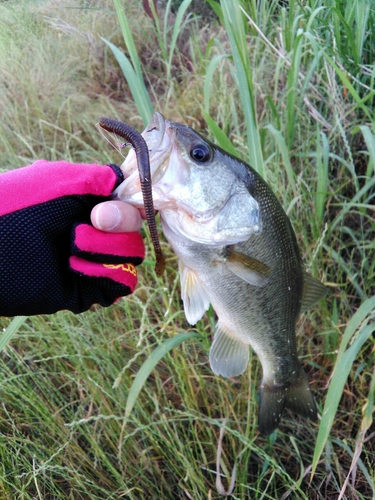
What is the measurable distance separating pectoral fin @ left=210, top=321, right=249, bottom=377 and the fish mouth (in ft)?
1.66

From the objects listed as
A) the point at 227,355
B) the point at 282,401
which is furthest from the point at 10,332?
the point at 282,401

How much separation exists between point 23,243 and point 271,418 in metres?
0.89

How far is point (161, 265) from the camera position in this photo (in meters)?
0.97

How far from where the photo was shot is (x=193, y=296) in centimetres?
118

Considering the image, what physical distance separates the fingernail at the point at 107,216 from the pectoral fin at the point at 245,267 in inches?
12.0

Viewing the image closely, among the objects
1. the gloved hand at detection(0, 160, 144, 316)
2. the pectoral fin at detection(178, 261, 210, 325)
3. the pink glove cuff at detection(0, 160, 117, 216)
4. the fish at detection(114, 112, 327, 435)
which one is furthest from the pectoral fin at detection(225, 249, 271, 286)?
the pink glove cuff at detection(0, 160, 117, 216)

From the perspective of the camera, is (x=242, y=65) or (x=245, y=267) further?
(x=242, y=65)

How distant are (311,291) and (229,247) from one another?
1.19 feet

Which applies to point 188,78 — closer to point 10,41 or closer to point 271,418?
point 10,41

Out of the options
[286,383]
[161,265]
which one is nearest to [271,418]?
[286,383]

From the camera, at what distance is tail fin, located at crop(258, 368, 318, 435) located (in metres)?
1.32

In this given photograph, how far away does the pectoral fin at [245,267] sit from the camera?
3.56 ft

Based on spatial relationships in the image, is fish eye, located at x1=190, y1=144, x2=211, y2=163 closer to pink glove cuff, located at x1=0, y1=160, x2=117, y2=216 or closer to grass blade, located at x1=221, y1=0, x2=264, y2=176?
pink glove cuff, located at x1=0, y1=160, x2=117, y2=216

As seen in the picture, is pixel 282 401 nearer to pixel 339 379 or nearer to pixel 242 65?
pixel 339 379
